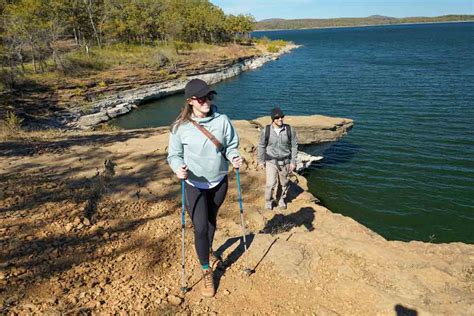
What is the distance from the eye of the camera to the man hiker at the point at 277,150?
25.5 feet

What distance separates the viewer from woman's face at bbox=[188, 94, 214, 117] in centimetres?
398

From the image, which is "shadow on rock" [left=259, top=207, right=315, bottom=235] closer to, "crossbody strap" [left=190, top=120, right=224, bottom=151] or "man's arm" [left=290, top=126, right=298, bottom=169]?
"man's arm" [left=290, top=126, right=298, bottom=169]

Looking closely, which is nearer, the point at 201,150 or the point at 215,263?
the point at 201,150

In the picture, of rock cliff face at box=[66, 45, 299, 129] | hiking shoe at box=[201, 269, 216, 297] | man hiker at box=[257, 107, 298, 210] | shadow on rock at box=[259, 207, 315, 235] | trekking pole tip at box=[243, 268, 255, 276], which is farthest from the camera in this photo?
rock cliff face at box=[66, 45, 299, 129]

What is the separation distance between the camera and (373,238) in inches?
288

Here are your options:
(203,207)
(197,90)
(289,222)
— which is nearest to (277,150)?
(289,222)

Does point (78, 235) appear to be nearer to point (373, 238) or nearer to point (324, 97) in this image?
point (373, 238)

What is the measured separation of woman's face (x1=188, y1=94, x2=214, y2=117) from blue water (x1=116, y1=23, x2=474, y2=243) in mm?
10992

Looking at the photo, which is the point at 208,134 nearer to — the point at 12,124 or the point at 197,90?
the point at 197,90

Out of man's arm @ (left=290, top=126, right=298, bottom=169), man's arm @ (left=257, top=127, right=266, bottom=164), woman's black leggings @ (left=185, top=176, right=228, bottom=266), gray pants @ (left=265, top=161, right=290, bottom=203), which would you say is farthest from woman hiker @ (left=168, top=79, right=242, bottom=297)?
gray pants @ (left=265, top=161, right=290, bottom=203)

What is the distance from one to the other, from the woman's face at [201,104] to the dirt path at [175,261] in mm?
2537

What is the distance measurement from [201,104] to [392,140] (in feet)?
65.4

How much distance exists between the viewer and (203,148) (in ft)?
13.5

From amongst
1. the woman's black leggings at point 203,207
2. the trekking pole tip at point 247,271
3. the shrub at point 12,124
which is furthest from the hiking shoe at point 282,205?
the shrub at point 12,124
